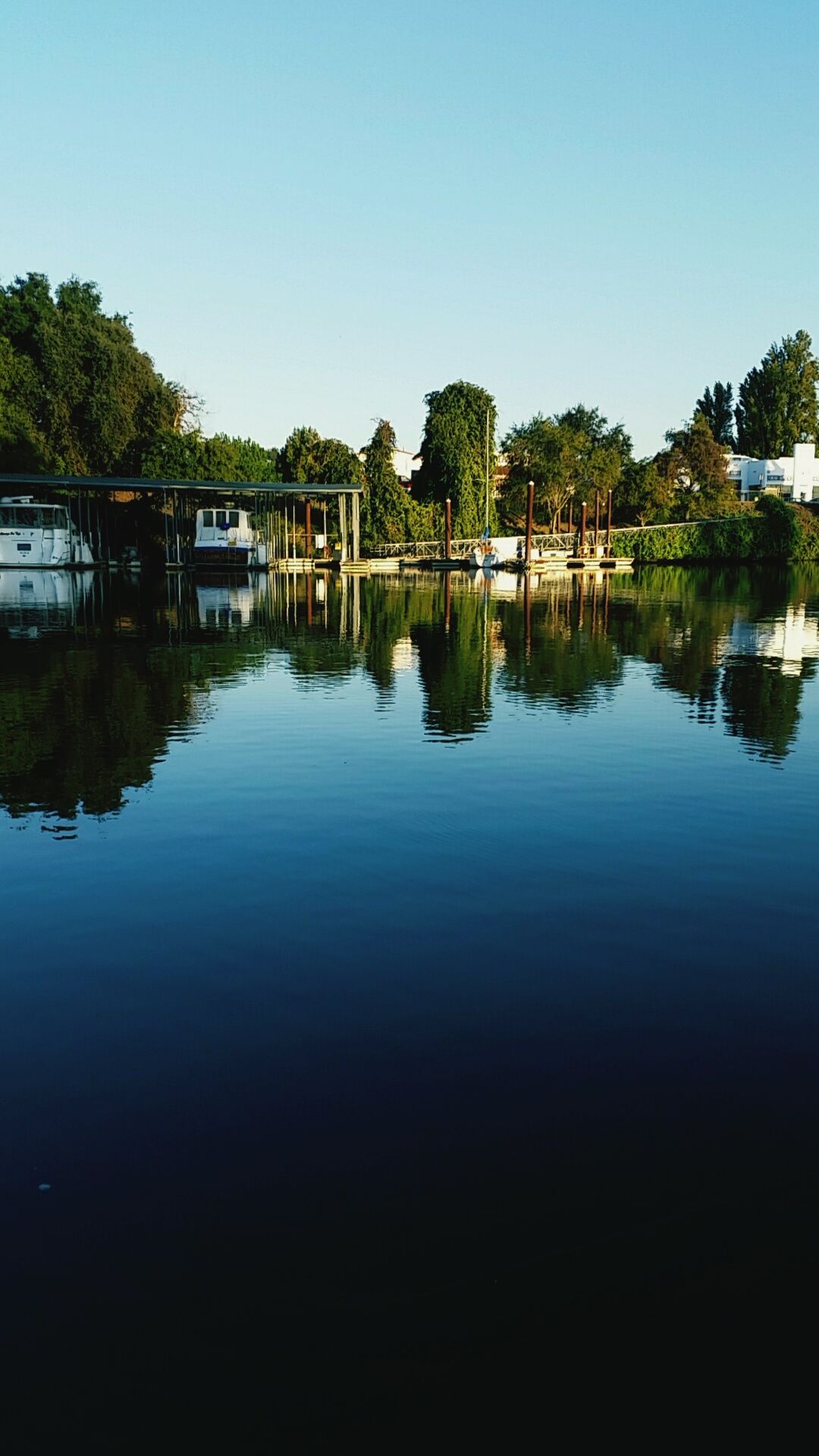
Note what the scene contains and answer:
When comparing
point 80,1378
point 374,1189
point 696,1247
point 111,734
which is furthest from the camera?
point 111,734

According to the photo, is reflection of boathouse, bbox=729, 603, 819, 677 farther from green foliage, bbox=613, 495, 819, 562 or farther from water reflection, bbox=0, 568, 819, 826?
green foliage, bbox=613, 495, 819, 562

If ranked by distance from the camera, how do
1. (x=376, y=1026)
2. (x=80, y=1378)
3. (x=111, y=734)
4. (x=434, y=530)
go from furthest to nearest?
(x=434, y=530), (x=111, y=734), (x=376, y=1026), (x=80, y=1378)

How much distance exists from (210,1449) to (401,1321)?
78cm

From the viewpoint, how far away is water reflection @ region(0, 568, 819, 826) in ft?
45.1

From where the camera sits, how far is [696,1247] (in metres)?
4.24

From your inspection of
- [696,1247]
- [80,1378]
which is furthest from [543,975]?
[80,1378]

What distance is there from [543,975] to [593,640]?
2050cm

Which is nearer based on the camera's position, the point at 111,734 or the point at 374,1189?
the point at 374,1189

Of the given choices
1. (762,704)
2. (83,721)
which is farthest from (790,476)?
(83,721)

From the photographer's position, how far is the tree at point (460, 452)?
8625 cm

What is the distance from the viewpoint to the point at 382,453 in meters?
76.1

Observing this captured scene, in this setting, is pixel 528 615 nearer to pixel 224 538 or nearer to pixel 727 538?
pixel 224 538

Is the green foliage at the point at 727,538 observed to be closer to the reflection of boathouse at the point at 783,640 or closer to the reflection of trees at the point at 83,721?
the reflection of boathouse at the point at 783,640

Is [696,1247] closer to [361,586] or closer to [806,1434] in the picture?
[806,1434]
